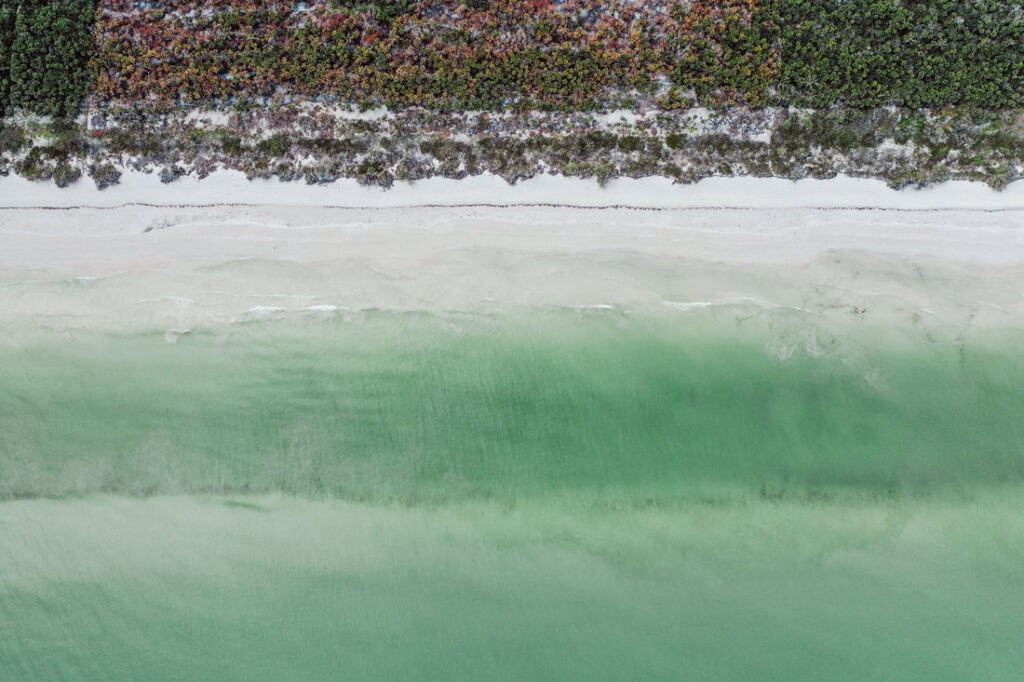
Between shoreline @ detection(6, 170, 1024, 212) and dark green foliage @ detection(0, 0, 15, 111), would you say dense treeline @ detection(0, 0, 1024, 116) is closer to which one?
dark green foliage @ detection(0, 0, 15, 111)

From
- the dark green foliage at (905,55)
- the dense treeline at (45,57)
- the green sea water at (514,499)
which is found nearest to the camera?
the green sea water at (514,499)

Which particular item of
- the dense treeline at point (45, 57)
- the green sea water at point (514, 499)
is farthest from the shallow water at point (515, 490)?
the dense treeline at point (45, 57)

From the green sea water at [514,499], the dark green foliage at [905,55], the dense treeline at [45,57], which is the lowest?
the green sea water at [514,499]

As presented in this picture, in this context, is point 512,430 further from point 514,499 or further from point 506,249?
point 506,249

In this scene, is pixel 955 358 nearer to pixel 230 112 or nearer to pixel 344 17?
pixel 344 17

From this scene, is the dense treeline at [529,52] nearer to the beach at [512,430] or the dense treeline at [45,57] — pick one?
the dense treeline at [45,57]

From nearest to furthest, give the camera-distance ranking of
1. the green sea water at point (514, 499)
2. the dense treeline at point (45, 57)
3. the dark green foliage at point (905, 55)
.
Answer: the green sea water at point (514, 499) < the dense treeline at point (45, 57) < the dark green foliage at point (905, 55)

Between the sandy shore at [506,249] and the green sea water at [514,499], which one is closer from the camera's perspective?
the green sea water at [514,499]
